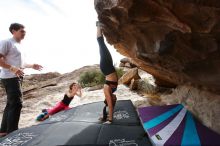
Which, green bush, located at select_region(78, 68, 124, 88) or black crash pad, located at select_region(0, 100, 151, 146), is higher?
green bush, located at select_region(78, 68, 124, 88)

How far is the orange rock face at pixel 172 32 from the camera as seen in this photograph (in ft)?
14.9

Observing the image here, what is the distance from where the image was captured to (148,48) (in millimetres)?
5887

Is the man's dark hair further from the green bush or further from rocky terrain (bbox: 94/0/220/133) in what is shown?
the green bush

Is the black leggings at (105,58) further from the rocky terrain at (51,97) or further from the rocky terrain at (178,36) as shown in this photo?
the rocky terrain at (51,97)

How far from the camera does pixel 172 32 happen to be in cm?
513

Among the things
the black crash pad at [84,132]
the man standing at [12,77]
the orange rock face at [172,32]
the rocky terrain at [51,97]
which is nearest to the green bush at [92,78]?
the rocky terrain at [51,97]

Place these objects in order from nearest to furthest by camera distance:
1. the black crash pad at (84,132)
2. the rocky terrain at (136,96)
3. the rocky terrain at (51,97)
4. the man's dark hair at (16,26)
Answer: the black crash pad at (84,132)
the rocky terrain at (136,96)
the man's dark hair at (16,26)
the rocky terrain at (51,97)

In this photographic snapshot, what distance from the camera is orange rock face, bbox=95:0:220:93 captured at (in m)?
4.53

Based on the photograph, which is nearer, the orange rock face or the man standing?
the orange rock face

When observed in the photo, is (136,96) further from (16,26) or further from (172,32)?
(172,32)

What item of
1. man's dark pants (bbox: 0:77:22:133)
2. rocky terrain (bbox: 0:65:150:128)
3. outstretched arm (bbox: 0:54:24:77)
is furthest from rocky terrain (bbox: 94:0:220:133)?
rocky terrain (bbox: 0:65:150:128)

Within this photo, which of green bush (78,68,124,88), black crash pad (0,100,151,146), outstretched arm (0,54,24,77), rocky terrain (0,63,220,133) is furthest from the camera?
green bush (78,68,124,88)

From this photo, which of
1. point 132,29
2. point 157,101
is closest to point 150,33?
point 132,29

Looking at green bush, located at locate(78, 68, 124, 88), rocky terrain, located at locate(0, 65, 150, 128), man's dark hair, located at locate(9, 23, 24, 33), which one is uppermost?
man's dark hair, located at locate(9, 23, 24, 33)
